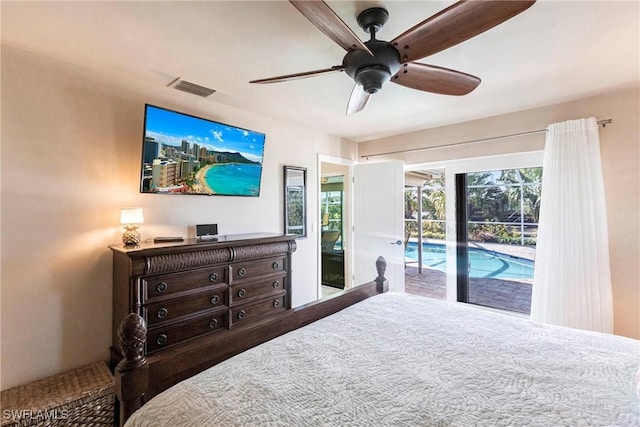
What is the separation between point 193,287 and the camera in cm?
213

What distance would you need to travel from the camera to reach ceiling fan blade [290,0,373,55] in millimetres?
1097

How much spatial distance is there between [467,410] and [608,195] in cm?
279

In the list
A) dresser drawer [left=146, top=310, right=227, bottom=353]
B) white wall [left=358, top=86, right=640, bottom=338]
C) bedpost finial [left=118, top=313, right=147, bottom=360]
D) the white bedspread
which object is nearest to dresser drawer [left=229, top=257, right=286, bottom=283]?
dresser drawer [left=146, top=310, right=227, bottom=353]

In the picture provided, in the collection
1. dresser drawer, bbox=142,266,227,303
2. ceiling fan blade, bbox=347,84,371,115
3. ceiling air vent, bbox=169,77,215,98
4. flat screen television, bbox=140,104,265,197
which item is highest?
ceiling air vent, bbox=169,77,215,98

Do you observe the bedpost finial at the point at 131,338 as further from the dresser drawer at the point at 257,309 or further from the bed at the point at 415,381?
the dresser drawer at the point at 257,309

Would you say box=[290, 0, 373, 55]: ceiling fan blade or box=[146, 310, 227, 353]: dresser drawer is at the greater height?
box=[290, 0, 373, 55]: ceiling fan blade

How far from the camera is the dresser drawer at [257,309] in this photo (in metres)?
2.38

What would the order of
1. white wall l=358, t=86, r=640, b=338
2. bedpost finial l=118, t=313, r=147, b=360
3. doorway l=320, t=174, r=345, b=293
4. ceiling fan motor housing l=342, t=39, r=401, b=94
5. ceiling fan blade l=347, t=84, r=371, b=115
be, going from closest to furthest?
bedpost finial l=118, t=313, r=147, b=360
ceiling fan motor housing l=342, t=39, r=401, b=94
ceiling fan blade l=347, t=84, r=371, b=115
white wall l=358, t=86, r=640, b=338
doorway l=320, t=174, r=345, b=293

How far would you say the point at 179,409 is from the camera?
3.20 ft

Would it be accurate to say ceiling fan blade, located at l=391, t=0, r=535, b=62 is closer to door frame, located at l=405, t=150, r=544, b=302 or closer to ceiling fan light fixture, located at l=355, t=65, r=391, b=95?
ceiling fan light fixture, located at l=355, t=65, r=391, b=95

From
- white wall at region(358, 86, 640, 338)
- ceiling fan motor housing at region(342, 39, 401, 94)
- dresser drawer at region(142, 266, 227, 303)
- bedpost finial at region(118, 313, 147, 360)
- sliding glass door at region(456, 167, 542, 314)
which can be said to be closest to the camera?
bedpost finial at region(118, 313, 147, 360)

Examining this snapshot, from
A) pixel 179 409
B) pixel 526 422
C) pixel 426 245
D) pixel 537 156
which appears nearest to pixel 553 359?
pixel 526 422

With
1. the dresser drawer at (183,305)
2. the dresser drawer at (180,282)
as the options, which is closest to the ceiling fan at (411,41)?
the dresser drawer at (180,282)

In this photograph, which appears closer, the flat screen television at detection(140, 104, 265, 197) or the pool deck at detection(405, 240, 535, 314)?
the flat screen television at detection(140, 104, 265, 197)
